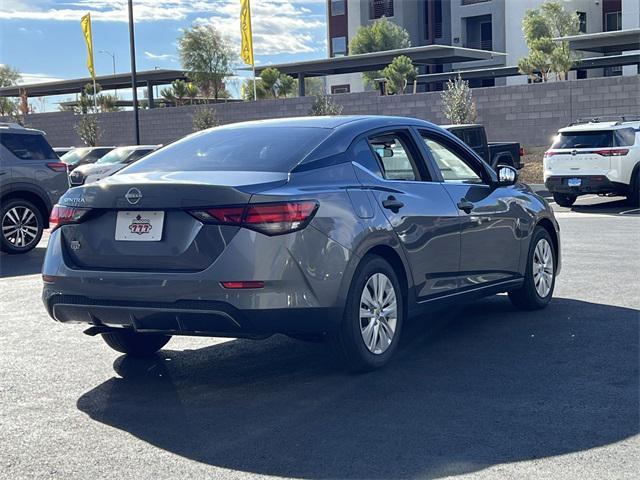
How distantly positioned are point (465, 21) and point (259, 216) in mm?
61513

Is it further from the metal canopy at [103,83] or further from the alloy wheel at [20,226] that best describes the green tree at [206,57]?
the alloy wheel at [20,226]

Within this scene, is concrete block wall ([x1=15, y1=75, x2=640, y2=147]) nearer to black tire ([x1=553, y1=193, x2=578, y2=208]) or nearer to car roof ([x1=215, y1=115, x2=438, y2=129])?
black tire ([x1=553, y1=193, x2=578, y2=208])

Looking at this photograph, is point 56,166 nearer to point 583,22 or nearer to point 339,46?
point 583,22

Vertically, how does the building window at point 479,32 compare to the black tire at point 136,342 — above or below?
above

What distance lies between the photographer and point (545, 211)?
8.49m

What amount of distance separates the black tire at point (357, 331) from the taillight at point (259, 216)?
64cm

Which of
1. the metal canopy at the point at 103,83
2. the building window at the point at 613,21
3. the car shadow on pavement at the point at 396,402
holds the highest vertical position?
the building window at the point at 613,21

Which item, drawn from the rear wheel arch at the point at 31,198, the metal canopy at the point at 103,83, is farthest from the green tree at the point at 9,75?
the rear wheel arch at the point at 31,198

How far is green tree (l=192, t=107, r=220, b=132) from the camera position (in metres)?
43.3

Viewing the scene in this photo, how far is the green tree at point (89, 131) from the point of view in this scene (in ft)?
157

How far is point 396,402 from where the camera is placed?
551 centimetres

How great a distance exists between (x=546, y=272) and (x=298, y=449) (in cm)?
438

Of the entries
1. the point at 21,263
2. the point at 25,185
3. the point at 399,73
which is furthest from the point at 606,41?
the point at 21,263

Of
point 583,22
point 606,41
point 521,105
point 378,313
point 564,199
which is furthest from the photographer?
point 583,22
